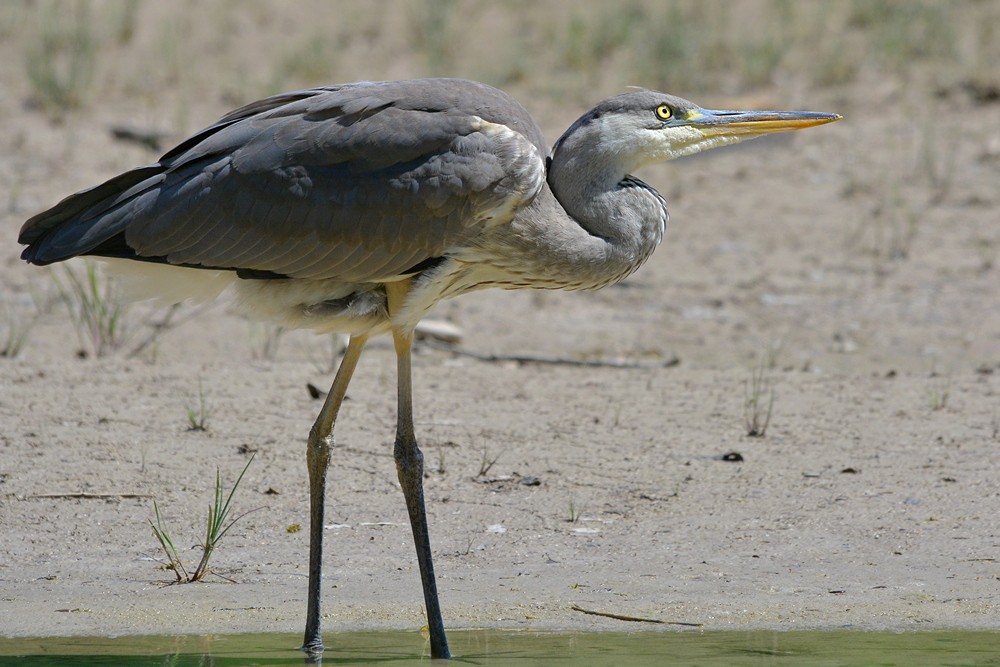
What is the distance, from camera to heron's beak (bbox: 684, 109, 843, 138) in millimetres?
5406

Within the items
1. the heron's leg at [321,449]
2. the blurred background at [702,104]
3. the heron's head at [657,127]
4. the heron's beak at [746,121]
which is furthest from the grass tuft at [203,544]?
the blurred background at [702,104]

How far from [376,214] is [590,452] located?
1.99 metres

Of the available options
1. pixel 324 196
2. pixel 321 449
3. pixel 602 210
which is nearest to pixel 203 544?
pixel 321 449

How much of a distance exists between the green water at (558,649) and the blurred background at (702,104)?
3243 millimetres

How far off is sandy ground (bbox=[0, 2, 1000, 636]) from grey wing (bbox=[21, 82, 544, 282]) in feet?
3.98

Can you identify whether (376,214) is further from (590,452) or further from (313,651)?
(590,452)

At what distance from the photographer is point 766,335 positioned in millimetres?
8727

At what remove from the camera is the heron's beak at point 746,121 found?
17.7 feet

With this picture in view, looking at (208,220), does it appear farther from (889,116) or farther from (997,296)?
(889,116)

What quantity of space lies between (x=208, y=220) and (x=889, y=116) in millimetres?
8033

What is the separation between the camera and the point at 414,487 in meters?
5.25

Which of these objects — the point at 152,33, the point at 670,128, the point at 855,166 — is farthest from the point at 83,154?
the point at 670,128

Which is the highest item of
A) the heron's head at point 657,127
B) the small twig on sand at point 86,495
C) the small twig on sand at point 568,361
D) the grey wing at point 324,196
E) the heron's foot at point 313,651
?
the heron's head at point 657,127

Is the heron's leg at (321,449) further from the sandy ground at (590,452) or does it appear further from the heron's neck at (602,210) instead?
the heron's neck at (602,210)
